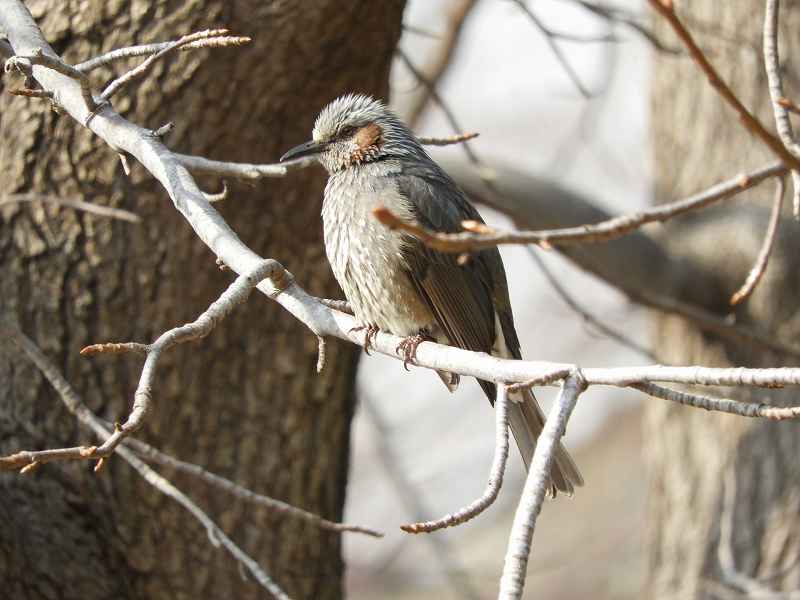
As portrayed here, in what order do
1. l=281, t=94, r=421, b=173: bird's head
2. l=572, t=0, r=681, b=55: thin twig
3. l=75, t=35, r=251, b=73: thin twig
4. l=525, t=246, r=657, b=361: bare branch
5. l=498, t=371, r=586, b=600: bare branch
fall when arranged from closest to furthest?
1. l=498, t=371, r=586, b=600: bare branch
2. l=75, t=35, r=251, b=73: thin twig
3. l=281, t=94, r=421, b=173: bird's head
4. l=525, t=246, r=657, b=361: bare branch
5. l=572, t=0, r=681, b=55: thin twig

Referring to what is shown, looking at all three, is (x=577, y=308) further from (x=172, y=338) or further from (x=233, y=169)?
(x=172, y=338)

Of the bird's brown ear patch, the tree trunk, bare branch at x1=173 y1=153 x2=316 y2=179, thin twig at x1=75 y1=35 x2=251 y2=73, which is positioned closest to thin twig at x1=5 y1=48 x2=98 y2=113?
thin twig at x1=75 y1=35 x2=251 y2=73

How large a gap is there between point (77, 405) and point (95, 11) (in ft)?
4.25

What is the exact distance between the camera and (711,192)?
1.58 m

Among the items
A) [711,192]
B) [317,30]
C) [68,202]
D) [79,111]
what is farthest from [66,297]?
[711,192]

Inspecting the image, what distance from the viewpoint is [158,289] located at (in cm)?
360

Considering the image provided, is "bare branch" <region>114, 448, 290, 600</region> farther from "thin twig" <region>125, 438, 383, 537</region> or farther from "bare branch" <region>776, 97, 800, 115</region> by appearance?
"bare branch" <region>776, 97, 800, 115</region>

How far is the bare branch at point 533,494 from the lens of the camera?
5.72 feet

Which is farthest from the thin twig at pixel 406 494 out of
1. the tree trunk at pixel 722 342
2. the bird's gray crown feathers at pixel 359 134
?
the bird's gray crown feathers at pixel 359 134

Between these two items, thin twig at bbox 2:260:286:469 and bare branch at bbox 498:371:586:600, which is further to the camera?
thin twig at bbox 2:260:286:469

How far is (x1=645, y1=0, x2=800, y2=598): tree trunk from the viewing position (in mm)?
5512

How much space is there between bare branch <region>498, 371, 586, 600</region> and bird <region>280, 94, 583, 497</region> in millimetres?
1467

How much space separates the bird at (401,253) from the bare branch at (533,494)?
147 centimetres

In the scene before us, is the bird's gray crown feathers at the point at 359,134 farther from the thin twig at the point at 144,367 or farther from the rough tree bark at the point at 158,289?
the thin twig at the point at 144,367
